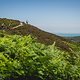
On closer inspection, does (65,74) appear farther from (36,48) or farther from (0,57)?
(0,57)

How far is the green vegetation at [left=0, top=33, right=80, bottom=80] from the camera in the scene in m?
11.5

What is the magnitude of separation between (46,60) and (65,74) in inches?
62.9

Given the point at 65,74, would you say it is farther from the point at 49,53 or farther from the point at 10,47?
the point at 10,47

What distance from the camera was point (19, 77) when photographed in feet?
40.5

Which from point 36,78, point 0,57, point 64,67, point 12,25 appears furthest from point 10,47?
point 12,25

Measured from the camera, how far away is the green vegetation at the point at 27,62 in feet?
37.7

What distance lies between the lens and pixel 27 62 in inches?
486

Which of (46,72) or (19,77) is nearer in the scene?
(19,77)

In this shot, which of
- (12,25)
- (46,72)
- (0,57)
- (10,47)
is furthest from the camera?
(12,25)

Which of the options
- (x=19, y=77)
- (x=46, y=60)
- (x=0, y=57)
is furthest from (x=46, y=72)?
(x=0, y=57)

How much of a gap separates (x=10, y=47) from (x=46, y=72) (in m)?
1.96

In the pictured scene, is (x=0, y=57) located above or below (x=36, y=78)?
above

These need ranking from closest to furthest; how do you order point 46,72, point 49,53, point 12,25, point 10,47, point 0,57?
point 0,57 < point 10,47 < point 46,72 < point 49,53 < point 12,25

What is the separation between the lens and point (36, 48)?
1349cm
